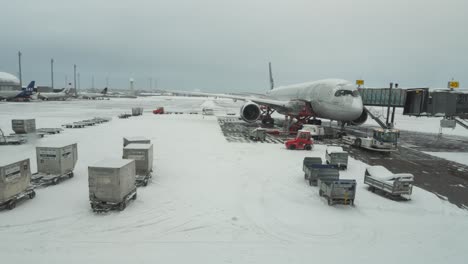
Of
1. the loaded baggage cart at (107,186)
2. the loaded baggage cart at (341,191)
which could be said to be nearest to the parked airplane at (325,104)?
the loaded baggage cart at (341,191)

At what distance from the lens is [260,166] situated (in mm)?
16219

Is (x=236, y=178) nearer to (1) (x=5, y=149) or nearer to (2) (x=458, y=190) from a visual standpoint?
(2) (x=458, y=190)

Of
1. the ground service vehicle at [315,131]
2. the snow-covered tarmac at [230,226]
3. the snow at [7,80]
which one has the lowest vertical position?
the snow-covered tarmac at [230,226]

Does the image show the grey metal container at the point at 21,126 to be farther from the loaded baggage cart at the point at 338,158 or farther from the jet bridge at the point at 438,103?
the jet bridge at the point at 438,103

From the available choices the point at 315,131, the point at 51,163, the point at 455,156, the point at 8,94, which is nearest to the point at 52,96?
the point at 8,94

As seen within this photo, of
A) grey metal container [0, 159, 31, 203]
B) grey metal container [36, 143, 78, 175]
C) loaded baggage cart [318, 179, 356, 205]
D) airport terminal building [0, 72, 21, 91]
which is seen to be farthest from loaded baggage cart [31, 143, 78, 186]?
airport terminal building [0, 72, 21, 91]

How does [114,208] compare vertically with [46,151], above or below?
below

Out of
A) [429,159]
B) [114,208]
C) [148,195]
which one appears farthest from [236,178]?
[429,159]

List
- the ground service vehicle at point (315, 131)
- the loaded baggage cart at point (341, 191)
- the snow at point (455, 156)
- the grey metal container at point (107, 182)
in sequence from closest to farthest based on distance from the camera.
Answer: the grey metal container at point (107, 182) → the loaded baggage cart at point (341, 191) → the snow at point (455, 156) → the ground service vehicle at point (315, 131)

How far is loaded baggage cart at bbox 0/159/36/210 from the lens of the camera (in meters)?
9.19

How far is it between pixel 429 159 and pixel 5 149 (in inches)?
1174

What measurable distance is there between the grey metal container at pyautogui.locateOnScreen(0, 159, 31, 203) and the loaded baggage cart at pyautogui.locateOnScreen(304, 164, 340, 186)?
38.5ft

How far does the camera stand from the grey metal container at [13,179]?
9164 millimetres

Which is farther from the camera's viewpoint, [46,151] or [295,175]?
[295,175]
